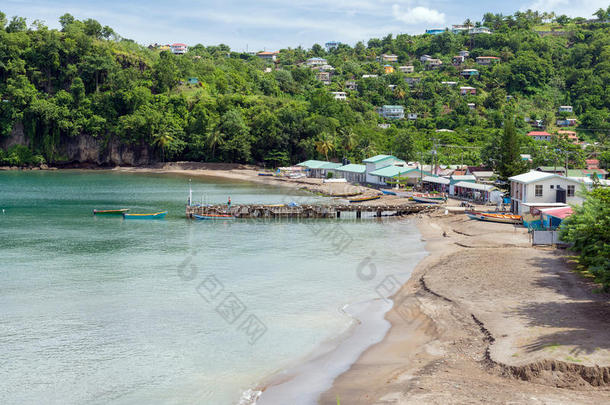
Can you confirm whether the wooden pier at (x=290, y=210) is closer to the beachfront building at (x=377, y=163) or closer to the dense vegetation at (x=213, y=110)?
the beachfront building at (x=377, y=163)

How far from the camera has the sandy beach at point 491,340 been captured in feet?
68.6

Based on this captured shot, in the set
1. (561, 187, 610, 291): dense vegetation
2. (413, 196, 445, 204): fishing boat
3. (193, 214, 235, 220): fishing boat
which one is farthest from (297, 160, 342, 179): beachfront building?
(561, 187, 610, 291): dense vegetation

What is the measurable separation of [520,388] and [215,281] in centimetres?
2485

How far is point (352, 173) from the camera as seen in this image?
110 m

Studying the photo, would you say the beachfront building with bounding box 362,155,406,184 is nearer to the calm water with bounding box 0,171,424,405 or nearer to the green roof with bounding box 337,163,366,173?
the green roof with bounding box 337,163,366,173

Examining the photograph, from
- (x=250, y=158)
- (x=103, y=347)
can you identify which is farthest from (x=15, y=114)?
(x=103, y=347)

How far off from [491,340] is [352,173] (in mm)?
84890

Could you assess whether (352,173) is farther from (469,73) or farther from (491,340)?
(469,73)

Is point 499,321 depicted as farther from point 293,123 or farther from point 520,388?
point 293,123

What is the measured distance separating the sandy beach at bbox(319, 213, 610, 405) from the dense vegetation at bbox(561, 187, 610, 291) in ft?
6.07

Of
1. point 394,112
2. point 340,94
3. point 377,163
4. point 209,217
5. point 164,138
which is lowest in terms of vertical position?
point 209,217

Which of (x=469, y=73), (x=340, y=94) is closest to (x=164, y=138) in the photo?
(x=340, y=94)

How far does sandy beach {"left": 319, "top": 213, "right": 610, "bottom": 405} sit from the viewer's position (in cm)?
2092

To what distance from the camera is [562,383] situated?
822 inches
